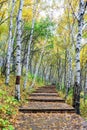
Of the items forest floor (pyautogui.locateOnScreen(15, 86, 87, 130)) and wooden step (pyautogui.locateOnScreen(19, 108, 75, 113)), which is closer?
forest floor (pyautogui.locateOnScreen(15, 86, 87, 130))

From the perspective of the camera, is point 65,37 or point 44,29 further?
point 65,37

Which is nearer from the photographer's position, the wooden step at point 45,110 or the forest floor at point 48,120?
the forest floor at point 48,120

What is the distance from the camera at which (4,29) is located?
1254 inches

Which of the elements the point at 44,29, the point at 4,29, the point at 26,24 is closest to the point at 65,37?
the point at 44,29

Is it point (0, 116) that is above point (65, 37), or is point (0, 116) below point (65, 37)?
below

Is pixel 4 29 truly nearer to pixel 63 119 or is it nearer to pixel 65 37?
pixel 65 37

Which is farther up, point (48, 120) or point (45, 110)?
point (45, 110)

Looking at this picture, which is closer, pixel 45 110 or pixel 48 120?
pixel 48 120

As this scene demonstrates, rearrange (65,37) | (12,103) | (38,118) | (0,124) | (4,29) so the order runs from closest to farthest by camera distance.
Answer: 1. (0,124)
2. (38,118)
3. (12,103)
4. (4,29)
5. (65,37)

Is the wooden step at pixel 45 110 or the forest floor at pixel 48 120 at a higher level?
the wooden step at pixel 45 110

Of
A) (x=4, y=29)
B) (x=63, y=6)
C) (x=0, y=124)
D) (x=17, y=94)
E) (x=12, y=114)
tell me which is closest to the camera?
(x=0, y=124)

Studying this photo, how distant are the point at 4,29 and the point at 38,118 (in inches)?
846

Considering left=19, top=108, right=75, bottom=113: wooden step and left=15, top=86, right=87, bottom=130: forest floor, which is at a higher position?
left=19, top=108, right=75, bottom=113: wooden step

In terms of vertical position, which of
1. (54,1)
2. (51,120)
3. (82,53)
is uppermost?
(54,1)
